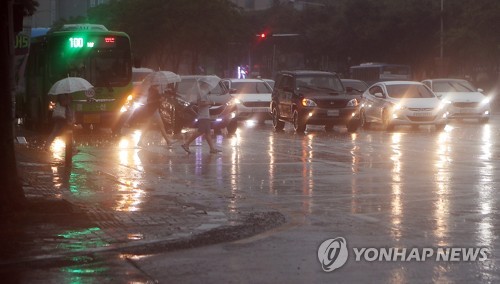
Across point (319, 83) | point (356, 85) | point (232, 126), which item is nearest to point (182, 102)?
point (232, 126)

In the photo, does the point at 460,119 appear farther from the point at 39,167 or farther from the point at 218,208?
the point at 218,208

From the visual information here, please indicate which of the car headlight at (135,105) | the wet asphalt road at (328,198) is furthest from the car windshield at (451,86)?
the car headlight at (135,105)

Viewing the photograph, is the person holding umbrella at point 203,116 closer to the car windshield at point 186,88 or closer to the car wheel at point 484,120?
the car windshield at point 186,88

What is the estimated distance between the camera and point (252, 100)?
39.2 m

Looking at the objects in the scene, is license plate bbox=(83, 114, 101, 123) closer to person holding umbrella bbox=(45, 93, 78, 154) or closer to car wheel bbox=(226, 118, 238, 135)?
car wheel bbox=(226, 118, 238, 135)

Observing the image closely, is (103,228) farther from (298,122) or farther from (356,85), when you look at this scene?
(356,85)

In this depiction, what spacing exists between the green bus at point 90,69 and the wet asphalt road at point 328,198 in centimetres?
479

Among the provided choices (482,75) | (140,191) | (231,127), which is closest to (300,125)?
(231,127)

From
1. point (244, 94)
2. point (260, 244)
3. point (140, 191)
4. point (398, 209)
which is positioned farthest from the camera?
point (244, 94)

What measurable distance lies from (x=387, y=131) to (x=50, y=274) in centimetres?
2431

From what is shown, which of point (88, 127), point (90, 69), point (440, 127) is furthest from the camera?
point (88, 127)

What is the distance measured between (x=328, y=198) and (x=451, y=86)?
983 inches

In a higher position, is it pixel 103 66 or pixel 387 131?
pixel 103 66

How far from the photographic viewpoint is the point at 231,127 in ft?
105
